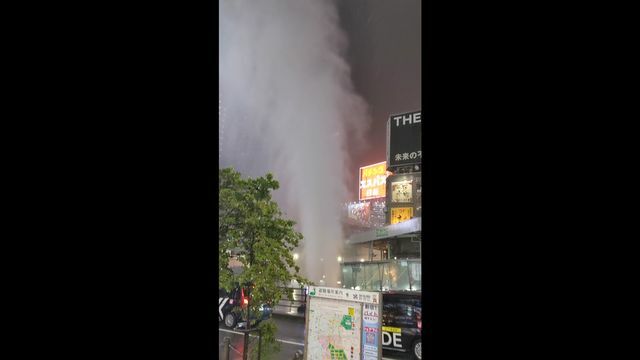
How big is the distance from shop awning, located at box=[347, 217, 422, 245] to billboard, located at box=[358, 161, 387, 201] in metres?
9.47

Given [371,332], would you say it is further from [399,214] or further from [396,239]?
[399,214]

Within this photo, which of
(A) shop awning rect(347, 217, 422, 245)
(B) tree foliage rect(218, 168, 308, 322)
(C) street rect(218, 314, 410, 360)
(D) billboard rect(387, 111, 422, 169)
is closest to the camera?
(B) tree foliage rect(218, 168, 308, 322)

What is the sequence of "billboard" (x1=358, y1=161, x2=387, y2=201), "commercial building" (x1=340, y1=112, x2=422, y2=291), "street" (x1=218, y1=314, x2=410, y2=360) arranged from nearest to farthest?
"street" (x1=218, y1=314, x2=410, y2=360)
"commercial building" (x1=340, y1=112, x2=422, y2=291)
"billboard" (x1=358, y1=161, x2=387, y2=201)

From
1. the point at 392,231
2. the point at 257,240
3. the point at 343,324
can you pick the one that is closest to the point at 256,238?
the point at 257,240

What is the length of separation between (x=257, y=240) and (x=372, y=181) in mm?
18356

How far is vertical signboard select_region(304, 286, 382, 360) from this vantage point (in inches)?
114

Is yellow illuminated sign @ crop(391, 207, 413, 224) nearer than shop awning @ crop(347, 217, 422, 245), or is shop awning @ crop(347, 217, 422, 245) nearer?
shop awning @ crop(347, 217, 422, 245)

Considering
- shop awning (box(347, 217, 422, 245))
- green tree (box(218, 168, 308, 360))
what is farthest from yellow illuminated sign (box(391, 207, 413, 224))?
green tree (box(218, 168, 308, 360))

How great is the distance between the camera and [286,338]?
630 cm

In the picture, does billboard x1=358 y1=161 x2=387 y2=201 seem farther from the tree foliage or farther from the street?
the tree foliage

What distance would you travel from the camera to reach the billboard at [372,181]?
70.4 feet

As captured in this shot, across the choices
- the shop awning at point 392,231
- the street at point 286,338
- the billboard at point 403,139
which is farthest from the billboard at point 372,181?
the street at point 286,338
